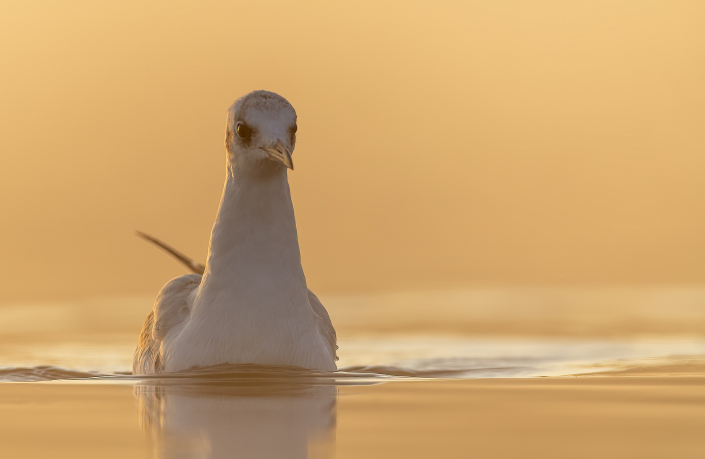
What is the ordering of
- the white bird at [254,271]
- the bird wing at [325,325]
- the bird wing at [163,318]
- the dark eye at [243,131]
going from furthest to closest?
the bird wing at [325,325] < the bird wing at [163,318] < the dark eye at [243,131] < the white bird at [254,271]

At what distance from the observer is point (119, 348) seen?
39.4ft

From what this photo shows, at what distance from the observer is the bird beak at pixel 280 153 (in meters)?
6.21

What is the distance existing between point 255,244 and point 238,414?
251cm

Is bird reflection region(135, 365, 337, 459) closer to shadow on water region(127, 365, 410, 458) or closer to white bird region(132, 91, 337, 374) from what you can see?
shadow on water region(127, 365, 410, 458)

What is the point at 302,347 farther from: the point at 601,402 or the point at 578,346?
the point at 578,346

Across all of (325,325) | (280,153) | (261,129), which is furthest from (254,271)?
(325,325)

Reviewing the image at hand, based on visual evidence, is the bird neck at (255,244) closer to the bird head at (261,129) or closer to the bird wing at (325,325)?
the bird head at (261,129)

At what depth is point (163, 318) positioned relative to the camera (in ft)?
23.7

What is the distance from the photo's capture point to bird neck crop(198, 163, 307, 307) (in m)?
6.56

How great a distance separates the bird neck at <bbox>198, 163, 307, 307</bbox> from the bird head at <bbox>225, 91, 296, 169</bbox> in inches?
3.2

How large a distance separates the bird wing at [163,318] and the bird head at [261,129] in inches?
49.1

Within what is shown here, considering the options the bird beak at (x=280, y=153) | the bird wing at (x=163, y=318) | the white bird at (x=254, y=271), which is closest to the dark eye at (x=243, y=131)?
the white bird at (x=254, y=271)

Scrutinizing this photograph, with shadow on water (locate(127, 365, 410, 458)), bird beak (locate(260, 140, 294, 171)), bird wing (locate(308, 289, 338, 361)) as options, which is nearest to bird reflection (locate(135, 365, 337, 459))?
Result: shadow on water (locate(127, 365, 410, 458))

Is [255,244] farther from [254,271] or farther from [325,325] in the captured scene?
[325,325]
